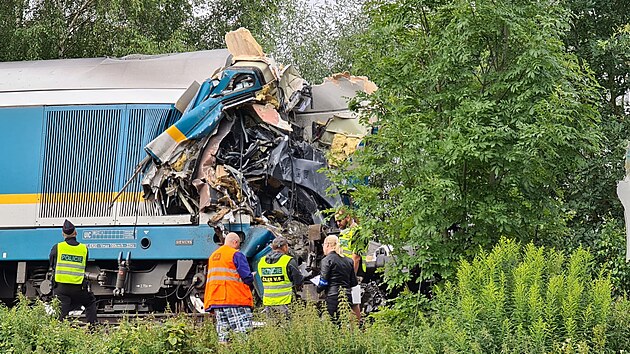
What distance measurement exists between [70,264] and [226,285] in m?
2.19

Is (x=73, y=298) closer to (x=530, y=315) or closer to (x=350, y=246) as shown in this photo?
(x=350, y=246)

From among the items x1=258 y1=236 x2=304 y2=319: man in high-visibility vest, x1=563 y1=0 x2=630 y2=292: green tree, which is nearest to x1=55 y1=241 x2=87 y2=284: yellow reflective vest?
x1=258 y1=236 x2=304 y2=319: man in high-visibility vest

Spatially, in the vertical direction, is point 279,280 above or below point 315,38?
below

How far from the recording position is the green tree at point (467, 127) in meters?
7.45

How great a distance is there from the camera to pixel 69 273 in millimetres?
10867

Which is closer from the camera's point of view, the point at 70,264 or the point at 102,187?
the point at 70,264

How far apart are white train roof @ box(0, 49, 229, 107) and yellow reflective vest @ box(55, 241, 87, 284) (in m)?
2.65

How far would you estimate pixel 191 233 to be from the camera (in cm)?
1199

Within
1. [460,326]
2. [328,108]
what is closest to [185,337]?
[460,326]

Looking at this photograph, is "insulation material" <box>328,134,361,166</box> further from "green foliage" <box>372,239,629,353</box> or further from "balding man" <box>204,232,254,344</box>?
"green foliage" <box>372,239,629,353</box>

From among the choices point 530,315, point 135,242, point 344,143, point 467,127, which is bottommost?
point 530,315


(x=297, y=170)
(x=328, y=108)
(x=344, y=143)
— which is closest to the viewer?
(x=297, y=170)

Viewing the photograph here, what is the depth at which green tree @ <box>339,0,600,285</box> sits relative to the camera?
745 centimetres

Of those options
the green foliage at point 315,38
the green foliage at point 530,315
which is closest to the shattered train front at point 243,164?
the green foliage at point 530,315
